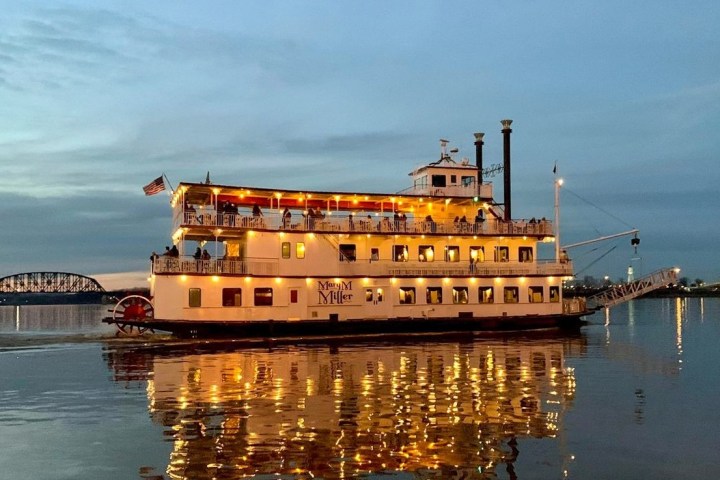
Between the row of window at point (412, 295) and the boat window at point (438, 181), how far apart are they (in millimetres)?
6156

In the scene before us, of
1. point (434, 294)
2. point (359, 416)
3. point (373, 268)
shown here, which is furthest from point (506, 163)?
point (359, 416)

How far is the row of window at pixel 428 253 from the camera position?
37.5 m

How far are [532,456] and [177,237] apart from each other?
27.1m

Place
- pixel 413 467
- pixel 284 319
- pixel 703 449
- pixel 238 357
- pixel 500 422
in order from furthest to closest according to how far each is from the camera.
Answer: pixel 284 319 → pixel 238 357 → pixel 500 422 → pixel 703 449 → pixel 413 467

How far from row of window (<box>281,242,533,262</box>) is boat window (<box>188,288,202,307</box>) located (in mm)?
5314

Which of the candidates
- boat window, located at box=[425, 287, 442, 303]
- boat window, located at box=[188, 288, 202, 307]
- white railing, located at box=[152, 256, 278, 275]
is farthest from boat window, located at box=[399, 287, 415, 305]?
boat window, located at box=[188, 288, 202, 307]

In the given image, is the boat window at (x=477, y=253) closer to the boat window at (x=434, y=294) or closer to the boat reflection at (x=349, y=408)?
the boat window at (x=434, y=294)

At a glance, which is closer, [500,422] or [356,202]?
[500,422]

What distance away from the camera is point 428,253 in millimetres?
39219

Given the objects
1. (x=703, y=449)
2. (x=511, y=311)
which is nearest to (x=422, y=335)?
(x=511, y=311)

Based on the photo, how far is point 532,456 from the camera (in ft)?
40.0

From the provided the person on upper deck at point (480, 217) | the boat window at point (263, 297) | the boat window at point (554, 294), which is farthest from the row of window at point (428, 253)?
the boat window at point (263, 297)

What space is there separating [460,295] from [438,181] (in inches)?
264

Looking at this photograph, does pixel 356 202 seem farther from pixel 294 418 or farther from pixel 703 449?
pixel 703 449
